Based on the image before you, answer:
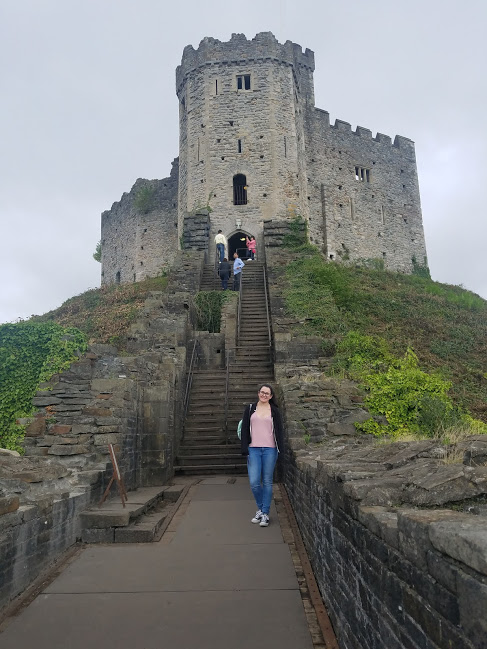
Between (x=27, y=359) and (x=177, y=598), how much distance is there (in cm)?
616

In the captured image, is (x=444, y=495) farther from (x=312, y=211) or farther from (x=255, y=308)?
(x=312, y=211)

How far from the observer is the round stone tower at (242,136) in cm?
2433

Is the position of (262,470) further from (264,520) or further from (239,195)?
(239,195)

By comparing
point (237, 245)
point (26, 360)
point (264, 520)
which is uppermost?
point (237, 245)

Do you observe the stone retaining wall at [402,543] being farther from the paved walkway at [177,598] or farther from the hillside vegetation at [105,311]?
the hillside vegetation at [105,311]

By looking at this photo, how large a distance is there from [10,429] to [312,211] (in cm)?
2637

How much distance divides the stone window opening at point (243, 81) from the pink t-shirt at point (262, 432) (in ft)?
77.6

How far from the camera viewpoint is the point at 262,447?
5.96 metres

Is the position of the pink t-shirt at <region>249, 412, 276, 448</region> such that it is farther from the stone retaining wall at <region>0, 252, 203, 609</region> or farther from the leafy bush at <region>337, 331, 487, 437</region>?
the stone retaining wall at <region>0, 252, 203, 609</region>

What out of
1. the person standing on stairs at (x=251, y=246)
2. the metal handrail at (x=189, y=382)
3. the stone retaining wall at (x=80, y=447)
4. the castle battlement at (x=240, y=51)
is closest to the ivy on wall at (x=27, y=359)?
the stone retaining wall at (x=80, y=447)

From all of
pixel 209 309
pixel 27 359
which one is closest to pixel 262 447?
pixel 27 359

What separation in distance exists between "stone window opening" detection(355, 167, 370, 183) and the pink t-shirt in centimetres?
3112

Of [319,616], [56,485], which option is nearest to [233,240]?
[56,485]

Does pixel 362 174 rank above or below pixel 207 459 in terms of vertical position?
above
